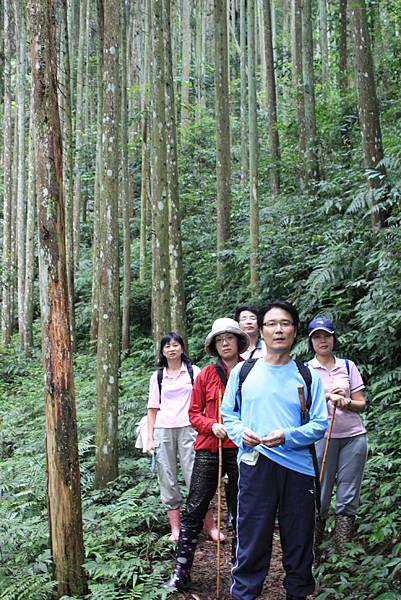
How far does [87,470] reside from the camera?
679cm

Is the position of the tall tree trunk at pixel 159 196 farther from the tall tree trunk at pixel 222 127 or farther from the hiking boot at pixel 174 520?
the tall tree trunk at pixel 222 127

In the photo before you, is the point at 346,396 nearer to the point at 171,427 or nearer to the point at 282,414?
the point at 282,414

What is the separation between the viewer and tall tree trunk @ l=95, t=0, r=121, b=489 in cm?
595

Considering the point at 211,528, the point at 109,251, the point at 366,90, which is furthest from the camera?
the point at 366,90

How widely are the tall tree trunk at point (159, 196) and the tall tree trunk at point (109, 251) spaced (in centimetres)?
108

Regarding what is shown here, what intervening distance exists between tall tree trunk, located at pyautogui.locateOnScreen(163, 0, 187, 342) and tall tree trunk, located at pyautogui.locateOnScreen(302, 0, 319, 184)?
14.8 feet

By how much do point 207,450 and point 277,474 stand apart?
102cm

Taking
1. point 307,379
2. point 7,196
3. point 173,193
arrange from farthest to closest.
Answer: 1. point 7,196
2. point 173,193
3. point 307,379

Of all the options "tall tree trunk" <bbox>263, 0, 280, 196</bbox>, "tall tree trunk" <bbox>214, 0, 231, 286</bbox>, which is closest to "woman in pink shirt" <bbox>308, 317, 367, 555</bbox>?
"tall tree trunk" <bbox>214, 0, 231, 286</bbox>

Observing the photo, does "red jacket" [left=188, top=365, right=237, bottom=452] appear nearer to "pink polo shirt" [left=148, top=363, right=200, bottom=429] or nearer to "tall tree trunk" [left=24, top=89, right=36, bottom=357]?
"pink polo shirt" [left=148, top=363, right=200, bottom=429]

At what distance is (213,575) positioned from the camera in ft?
14.5

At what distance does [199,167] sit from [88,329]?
24.3 feet

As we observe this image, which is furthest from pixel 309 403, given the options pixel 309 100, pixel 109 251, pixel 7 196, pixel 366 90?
pixel 7 196

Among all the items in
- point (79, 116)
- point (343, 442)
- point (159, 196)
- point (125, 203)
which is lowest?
point (343, 442)
